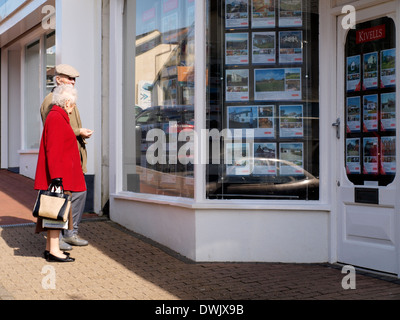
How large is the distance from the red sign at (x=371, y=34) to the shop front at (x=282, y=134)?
1cm

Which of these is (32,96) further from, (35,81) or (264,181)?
(264,181)

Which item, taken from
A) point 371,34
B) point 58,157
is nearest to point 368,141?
point 371,34

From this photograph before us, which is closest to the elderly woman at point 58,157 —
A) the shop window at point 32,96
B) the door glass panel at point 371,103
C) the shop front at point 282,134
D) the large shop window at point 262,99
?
the shop front at point 282,134

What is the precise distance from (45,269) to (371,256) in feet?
11.2

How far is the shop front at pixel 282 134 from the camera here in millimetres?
6031

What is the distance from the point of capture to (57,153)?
5.95 meters

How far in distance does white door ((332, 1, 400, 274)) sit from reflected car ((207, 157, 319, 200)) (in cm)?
41

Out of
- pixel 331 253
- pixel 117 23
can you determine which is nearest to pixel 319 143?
pixel 331 253

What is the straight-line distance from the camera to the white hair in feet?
20.1

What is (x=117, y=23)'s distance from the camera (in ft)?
27.1

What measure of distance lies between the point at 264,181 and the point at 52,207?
242 cm

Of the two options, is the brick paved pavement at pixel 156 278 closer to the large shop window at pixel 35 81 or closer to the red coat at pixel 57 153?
the red coat at pixel 57 153

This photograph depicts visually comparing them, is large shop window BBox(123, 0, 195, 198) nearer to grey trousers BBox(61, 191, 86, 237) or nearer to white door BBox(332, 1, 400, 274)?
grey trousers BBox(61, 191, 86, 237)

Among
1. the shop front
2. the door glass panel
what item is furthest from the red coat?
the door glass panel
